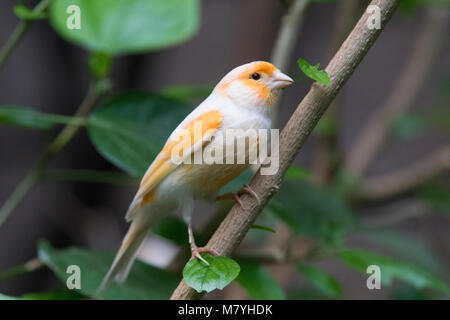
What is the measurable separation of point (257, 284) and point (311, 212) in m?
0.25

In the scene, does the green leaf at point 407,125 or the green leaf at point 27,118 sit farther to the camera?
the green leaf at point 407,125

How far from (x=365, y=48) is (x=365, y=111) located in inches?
112

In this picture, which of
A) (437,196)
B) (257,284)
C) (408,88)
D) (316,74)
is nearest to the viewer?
(316,74)

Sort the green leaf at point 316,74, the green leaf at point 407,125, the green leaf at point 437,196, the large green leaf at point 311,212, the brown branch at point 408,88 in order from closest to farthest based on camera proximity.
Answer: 1. the green leaf at point 316,74
2. the large green leaf at point 311,212
3. the green leaf at point 437,196
4. the green leaf at point 407,125
5. the brown branch at point 408,88

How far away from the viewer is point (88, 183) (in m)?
2.44

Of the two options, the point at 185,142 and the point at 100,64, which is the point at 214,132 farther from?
the point at 100,64

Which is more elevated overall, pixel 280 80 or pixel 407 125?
pixel 407 125

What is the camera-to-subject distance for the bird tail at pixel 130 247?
826mm

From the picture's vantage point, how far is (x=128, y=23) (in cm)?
121

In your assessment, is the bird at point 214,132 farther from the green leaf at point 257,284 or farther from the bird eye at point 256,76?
the green leaf at point 257,284

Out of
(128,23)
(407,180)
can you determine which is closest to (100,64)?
(128,23)

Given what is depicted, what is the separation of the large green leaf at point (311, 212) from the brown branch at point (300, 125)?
0.26 m

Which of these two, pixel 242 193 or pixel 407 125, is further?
pixel 407 125

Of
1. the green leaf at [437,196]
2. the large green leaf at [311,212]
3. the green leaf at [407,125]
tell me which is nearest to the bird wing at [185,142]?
the large green leaf at [311,212]
